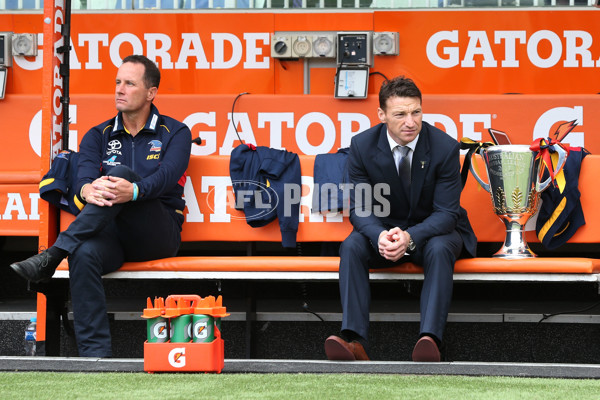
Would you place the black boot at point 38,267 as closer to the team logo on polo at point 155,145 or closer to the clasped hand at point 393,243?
the team logo on polo at point 155,145

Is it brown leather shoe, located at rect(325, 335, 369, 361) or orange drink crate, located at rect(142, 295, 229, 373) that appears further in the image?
brown leather shoe, located at rect(325, 335, 369, 361)

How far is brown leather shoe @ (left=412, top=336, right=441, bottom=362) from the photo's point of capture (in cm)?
357

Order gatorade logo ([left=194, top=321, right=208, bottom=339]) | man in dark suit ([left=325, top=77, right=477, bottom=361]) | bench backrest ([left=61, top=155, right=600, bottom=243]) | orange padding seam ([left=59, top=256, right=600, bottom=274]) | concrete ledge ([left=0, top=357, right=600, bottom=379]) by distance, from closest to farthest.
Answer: concrete ledge ([left=0, top=357, right=600, bottom=379]), gatorade logo ([left=194, top=321, right=208, bottom=339]), man in dark suit ([left=325, top=77, right=477, bottom=361]), orange padding seam ([left=59, top=256, right=600, bottom=274]), bench backrest ([left=61, top=155, right=600, bottom=243])

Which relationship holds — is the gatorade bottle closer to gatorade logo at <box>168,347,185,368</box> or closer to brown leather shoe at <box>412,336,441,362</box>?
gatorade logo at <box>168,347,185,368</box>

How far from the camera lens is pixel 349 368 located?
3385 millimetres

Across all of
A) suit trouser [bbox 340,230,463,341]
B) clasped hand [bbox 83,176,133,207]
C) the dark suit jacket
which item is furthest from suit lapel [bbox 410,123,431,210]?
clasped hand [bbox 83,176,133,207]

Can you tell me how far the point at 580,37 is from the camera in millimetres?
5539

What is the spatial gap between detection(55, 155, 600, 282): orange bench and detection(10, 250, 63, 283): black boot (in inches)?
10.2

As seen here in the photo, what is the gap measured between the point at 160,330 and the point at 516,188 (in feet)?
5.87

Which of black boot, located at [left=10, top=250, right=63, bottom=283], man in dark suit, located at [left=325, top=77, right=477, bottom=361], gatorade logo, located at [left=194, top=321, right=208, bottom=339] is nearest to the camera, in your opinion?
gatorade logo, located at [left=194, top=321, right=208, bottom=339]

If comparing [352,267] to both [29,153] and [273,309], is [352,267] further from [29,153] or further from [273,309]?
[29,153]

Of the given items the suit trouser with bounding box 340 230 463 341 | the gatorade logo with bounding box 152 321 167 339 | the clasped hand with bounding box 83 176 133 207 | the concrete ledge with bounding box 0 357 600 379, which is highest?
the clasped hand with bounding box 83 176 133 207

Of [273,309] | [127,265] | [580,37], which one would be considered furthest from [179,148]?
[580,37]

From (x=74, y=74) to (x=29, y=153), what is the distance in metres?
0.55
